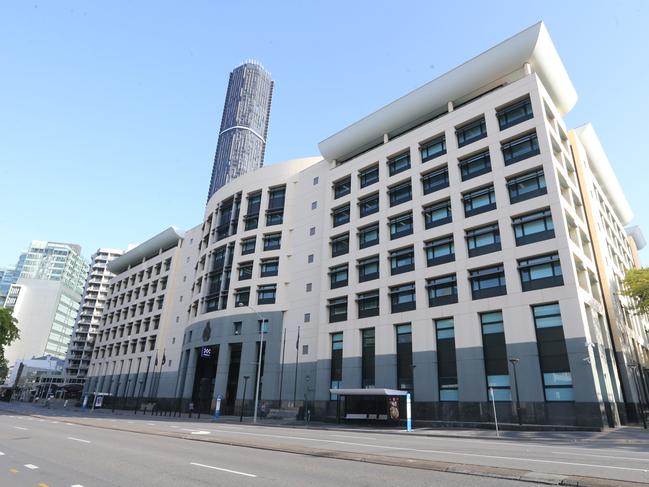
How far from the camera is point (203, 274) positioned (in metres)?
66.7

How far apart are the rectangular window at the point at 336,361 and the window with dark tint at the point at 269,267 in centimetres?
1465

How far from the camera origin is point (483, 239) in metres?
39.6

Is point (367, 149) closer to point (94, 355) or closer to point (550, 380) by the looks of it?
point (550, 380)

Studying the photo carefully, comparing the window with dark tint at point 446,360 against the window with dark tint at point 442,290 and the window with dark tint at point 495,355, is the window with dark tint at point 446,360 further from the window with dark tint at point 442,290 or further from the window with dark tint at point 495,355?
the window with dark tint at point 495,355

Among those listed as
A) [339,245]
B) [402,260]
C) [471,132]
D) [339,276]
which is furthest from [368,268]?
[471,132]

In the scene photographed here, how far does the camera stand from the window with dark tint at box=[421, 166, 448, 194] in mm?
44994

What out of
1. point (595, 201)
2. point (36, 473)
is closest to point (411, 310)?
point (595, 201)

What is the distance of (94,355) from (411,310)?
90.8 metres

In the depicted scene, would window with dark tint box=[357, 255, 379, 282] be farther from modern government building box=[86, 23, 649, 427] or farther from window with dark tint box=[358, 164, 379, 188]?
window with dark tint box=[358, 164, 379, 188]

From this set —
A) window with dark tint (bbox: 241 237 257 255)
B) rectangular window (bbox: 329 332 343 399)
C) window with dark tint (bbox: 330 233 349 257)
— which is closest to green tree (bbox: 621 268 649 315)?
window with dark tint (bbox: 330 233 349 257)

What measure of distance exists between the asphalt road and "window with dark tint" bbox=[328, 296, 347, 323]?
33.8 metres

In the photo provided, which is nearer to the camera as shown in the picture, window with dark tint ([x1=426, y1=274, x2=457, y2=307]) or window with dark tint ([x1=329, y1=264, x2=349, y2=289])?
window with dark tint ([x1=426, y1=274, x2=457, y2=307])

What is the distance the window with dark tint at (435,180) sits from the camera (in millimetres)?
44994

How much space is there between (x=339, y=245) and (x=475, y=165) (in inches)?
753
